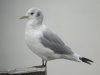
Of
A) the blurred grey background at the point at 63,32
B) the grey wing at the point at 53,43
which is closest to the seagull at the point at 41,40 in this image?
the grey wing at the point at 53,43

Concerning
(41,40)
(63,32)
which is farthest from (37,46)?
(63,32)

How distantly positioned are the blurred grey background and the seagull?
0.35m

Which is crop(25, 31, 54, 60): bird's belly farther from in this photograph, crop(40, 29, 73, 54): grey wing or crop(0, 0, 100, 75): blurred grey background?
crop(0, 0, 100, 75): blurred grey background

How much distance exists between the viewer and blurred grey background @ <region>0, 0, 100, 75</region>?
1564 millimetres

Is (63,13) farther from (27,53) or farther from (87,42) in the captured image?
(27,53)

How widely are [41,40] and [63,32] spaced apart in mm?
455

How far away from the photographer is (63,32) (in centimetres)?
159

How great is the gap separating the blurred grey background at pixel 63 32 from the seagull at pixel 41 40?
35 cm

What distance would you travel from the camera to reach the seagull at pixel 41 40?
3.77ft

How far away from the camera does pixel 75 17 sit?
62.6 inches

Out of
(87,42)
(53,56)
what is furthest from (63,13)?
(53,56)

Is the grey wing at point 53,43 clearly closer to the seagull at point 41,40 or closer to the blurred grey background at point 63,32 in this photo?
the seagull at point 41,40

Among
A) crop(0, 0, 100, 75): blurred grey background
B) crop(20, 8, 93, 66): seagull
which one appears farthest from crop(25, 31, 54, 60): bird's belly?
crop(0, 0, 100, 75): blurred grey background

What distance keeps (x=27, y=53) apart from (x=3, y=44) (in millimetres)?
176
